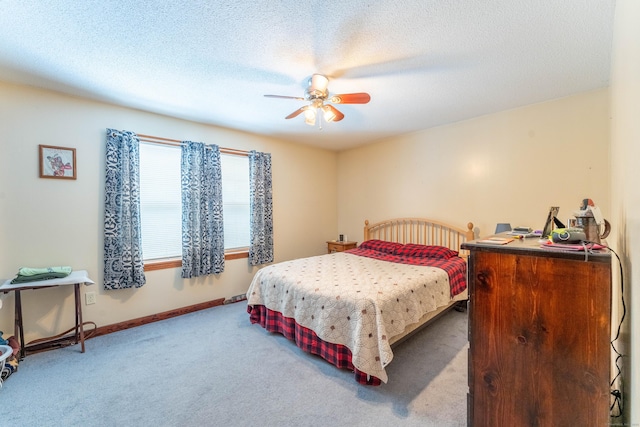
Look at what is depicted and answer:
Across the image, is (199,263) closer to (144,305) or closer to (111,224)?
(144,305)

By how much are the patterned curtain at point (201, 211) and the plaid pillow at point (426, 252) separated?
2500 mm

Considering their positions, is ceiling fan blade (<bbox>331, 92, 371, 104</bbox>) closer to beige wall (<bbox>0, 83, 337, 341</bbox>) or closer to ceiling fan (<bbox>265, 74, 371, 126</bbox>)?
ceiling fan (<bbox>265, 74, 371, 126</bbox>)

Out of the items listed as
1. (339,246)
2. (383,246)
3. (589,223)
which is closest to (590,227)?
(589,223)

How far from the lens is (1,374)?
6.29 feet

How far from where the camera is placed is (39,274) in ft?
7.32

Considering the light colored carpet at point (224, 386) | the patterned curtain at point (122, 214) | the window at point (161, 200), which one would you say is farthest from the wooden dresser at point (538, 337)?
the window at point (161, 200)

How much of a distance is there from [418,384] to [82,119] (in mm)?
3898

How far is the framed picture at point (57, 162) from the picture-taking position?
2.46 metres

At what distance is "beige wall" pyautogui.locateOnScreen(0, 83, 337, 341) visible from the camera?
2.34 m

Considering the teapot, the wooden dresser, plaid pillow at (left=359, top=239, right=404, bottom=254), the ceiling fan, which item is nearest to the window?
the ceiling fan

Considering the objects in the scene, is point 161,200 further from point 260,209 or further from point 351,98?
point 351,98

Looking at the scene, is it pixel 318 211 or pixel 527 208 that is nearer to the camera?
pixel 527 208

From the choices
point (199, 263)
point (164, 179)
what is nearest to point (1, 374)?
point (199, 263)

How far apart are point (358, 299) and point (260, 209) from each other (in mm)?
2369
